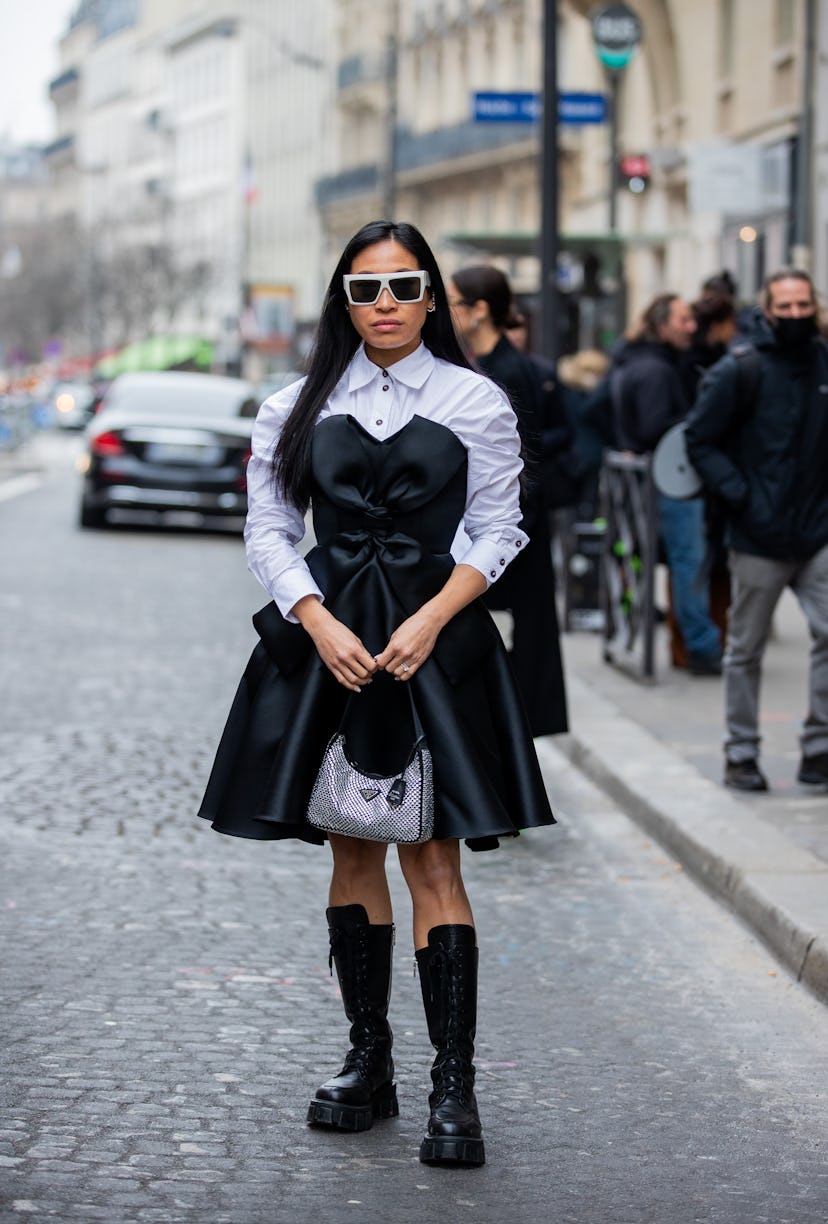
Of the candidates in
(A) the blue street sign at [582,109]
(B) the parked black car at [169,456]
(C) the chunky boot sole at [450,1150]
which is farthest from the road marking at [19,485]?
(C) the chunky boot sole at [450,1150]

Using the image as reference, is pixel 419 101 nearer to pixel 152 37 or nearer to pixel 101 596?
pixel 101 596

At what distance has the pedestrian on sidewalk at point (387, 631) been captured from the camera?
4758 millimetres

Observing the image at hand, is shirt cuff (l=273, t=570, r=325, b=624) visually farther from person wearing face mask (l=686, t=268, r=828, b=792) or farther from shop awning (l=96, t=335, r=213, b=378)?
shop awning (l=96, t=335, r=213, b=378)

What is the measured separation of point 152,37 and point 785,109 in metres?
104

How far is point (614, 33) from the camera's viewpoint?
21.2 metres

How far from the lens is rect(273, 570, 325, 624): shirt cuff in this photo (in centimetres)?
476

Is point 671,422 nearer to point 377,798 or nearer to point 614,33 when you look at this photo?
point 377,798

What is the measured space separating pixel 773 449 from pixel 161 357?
71.0 m

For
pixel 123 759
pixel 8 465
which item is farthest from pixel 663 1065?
pixel 8 465

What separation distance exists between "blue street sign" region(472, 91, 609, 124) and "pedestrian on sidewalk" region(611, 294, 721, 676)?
18.6ft

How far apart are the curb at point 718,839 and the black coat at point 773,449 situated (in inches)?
36.8

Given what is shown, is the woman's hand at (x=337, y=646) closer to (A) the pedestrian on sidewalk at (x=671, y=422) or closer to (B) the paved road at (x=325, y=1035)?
(B) the paved road at (x=325, y=1035)

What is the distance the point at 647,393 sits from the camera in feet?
41.3

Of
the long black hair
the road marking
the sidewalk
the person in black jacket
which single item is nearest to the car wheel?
the road marking
